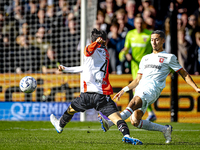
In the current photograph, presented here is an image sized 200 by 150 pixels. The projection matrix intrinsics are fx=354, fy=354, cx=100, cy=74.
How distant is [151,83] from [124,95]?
441 centimetres

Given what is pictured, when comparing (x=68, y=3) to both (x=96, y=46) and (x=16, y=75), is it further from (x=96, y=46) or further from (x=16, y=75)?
(x=96, y=46)

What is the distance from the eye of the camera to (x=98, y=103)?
16.8 ft

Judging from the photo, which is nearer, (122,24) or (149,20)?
(149,20)

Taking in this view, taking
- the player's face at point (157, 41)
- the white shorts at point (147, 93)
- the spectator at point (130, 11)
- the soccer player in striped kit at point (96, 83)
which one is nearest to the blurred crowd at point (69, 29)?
the spectator at point (130, 11)

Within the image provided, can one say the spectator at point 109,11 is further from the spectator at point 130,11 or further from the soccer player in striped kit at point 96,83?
the soccer player in striped kit at point 96,83

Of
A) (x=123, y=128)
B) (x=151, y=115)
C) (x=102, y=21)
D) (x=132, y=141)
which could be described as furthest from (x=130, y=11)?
(x=132, y=141)

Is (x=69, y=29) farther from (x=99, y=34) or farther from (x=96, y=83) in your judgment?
(x=96, y=83)

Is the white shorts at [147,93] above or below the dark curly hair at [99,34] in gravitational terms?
below

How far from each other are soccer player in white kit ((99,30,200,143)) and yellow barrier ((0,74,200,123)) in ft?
13.7

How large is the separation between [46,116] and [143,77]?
17.1 ft

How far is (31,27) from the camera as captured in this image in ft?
38.9

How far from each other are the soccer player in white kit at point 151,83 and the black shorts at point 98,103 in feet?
0.57

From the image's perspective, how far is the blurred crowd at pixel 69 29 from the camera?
10070 mm

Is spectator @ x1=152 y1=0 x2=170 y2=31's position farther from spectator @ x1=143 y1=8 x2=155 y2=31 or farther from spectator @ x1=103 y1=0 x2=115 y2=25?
spectator @ x1=103 y1=0 x2=115 y2=25
